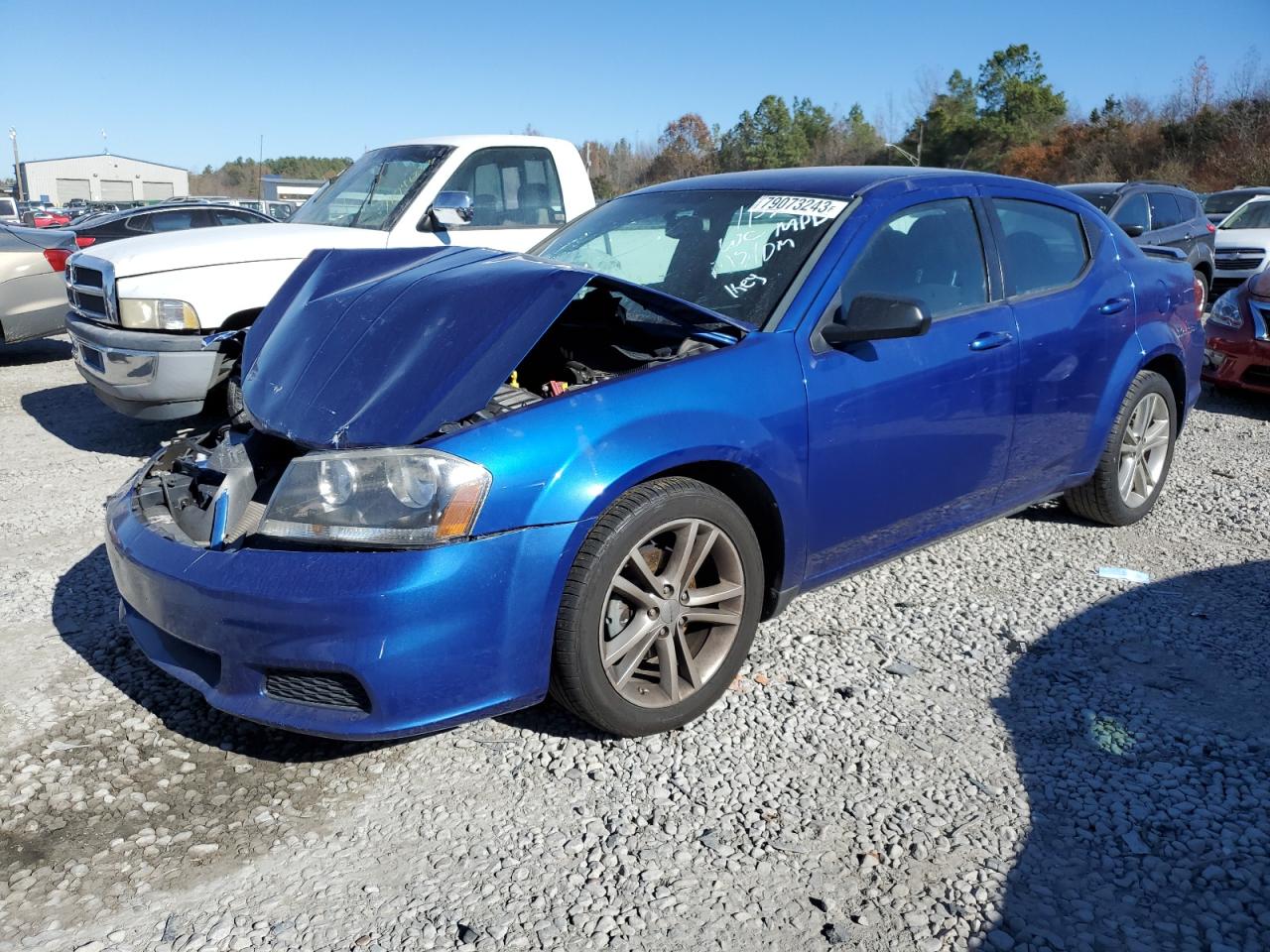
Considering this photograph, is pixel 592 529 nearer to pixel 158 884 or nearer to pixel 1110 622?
pixel 158 884

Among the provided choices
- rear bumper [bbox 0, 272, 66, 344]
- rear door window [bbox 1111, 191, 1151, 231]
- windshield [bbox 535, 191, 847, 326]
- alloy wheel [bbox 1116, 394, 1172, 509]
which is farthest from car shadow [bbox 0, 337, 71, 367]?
rear door window [bbox 1111, 191, 1151, 231]

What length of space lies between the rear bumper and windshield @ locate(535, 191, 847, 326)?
7.03 meters

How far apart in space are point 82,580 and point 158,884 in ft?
7.44

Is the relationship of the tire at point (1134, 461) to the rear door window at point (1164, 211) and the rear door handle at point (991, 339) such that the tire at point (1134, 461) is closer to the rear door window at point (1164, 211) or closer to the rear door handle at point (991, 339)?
the rear door handle at point (991, 339)

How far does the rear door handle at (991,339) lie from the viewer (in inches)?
145

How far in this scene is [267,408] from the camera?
125 inches

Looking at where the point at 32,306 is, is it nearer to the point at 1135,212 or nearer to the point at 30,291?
the point at 30,291

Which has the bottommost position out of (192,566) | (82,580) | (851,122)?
(82,580)

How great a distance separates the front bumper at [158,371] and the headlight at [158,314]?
5cm

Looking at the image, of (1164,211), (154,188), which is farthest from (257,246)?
(154,188)

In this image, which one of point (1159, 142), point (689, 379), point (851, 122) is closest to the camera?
point (689, 379)

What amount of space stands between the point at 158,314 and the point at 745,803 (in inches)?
180

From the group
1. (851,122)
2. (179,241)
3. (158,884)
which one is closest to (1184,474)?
(158,884)

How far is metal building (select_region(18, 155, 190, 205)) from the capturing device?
9044cm
